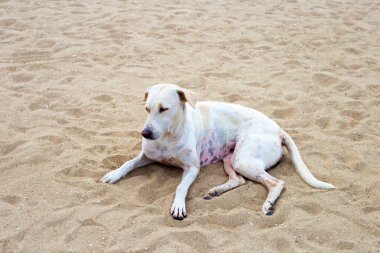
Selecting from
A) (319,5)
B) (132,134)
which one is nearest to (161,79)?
(132,134)

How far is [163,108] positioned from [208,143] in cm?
79

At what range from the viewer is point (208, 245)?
3375 mm

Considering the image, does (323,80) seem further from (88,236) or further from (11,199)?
(11,199)

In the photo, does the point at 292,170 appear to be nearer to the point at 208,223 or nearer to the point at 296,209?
the point at 296,209

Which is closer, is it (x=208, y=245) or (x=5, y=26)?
(x=208, y=245)

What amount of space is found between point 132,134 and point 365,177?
240cm

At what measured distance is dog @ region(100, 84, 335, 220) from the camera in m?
3.82

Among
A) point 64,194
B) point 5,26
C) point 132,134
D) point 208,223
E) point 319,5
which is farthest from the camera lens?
point 319,5

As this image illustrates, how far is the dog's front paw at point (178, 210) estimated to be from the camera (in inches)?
143

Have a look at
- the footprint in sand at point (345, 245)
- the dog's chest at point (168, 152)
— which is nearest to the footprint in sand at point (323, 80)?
the dog's chest at point (168, 152)

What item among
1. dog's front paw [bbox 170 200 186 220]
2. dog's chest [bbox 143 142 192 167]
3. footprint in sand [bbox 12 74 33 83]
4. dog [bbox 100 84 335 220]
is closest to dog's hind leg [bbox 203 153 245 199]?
dog [bbox 100 84 335 220]

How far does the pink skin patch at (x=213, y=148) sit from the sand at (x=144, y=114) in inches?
5.3

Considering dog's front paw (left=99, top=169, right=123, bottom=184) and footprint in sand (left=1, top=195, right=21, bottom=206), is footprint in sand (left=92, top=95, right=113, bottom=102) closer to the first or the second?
dog's front paw (left=99, top=169, right=123, bottom=184)

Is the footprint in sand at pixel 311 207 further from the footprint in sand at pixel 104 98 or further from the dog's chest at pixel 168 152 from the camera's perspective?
the footprint in sand at pixel 104 98
